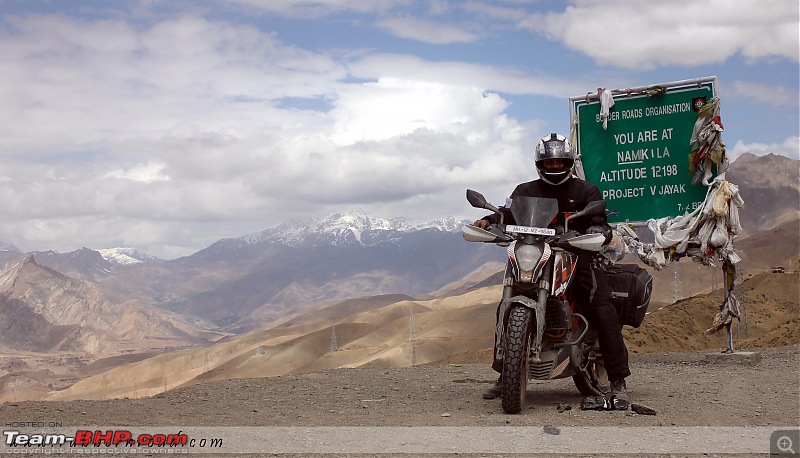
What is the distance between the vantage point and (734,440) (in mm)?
7055

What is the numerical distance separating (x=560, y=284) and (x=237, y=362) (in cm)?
12566

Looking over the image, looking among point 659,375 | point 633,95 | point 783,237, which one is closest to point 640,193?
point 633,95

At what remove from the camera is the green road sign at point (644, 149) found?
15359 mm

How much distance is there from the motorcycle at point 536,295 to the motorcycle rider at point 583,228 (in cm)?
16

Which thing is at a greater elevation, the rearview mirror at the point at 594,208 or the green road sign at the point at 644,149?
the green road sign at the point at 644,149

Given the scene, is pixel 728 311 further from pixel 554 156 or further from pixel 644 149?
pixel 554 156

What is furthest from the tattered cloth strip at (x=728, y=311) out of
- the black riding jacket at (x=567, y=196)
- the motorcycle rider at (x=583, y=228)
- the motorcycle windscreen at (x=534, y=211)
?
the motorcycle windscreen at (x=534, y=211)

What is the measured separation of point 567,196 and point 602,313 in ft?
4.04

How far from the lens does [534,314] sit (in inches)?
320

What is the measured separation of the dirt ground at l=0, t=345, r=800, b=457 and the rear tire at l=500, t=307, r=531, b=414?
0.65 feet

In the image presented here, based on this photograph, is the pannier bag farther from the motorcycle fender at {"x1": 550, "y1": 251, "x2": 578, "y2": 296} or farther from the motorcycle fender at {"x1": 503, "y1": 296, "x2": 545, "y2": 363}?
the motorcycle fender at {"x1": 503, "y1": 296, "x2": 545, "y2": 363}

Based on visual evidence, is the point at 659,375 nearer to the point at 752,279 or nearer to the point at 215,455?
the point at 215,455

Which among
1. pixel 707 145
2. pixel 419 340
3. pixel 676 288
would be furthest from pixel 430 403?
pixel 676 288

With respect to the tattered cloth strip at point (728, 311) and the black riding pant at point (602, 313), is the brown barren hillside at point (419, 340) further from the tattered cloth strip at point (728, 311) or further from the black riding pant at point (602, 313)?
the black riding pant at point (602, 313)
